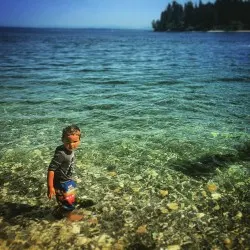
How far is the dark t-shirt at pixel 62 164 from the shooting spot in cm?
480

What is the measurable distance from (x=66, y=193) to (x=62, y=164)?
59 cm

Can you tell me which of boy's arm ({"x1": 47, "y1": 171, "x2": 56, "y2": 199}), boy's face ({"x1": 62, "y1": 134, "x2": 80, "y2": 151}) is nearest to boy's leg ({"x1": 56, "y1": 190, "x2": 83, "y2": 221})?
boy's arm ({"x1": 47, "y1": 171, "x2": 56, "y2": 199})

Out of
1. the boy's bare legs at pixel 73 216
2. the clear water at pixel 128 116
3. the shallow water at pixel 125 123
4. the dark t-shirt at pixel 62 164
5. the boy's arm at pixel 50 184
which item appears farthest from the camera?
the clear water at pixel 128 116

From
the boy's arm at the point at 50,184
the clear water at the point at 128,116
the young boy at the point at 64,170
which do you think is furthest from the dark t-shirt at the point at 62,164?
the clear water at the point at 128,116

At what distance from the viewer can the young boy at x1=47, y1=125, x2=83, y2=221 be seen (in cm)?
472

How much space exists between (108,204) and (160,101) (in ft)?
33.8

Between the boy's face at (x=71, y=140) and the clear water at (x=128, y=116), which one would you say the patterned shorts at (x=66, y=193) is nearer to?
the boy's face at (x=71, y=140)

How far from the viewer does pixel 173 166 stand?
786 centimetres

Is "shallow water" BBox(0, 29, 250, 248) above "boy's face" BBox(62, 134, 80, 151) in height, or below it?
below

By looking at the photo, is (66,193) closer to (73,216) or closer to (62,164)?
(62,164)

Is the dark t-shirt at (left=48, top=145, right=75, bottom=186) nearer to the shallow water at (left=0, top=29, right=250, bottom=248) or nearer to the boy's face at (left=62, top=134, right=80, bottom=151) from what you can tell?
the boy's face at (left=62, top=134, right=80, bottom=151)

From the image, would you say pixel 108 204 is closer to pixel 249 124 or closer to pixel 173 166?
pixel 173 166

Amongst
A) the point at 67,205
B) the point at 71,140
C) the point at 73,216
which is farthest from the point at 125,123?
the point at 71,140

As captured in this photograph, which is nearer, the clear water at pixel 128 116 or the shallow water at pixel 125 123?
the shallow water at pixel 125 123
